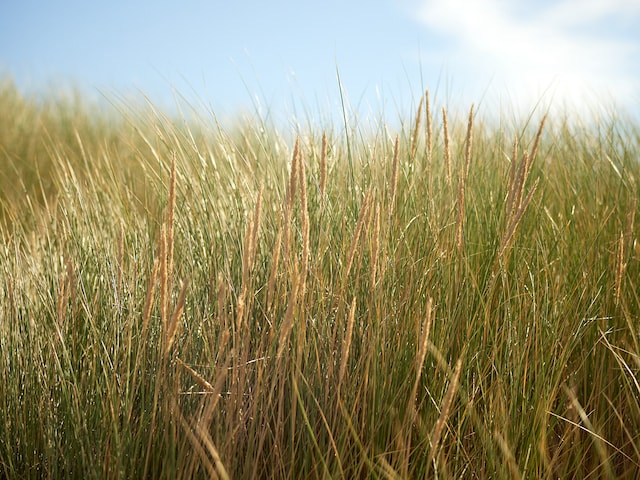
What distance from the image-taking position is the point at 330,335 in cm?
165

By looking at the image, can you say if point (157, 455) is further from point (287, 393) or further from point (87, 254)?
point (87, 254)

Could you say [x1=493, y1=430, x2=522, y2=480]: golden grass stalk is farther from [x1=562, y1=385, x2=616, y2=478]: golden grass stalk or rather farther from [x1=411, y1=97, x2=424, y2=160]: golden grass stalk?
[x1=411, y1=97, x2=424, y2=160]: golden grass stalk

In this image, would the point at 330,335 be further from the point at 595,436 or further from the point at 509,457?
A: the point at 595,436

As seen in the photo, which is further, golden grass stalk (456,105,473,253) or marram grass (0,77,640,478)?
golden grass stalk (456,105,473,253)

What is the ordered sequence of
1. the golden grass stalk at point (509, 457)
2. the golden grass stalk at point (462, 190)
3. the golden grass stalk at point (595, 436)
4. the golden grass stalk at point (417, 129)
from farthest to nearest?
1. the golden grass stalk at point (417, 129)
2. the golden grass stalk at point (462, 190)
3. the golden grass stalk at point (595, 436)
4. the golden grass stalk at point (509, 457)

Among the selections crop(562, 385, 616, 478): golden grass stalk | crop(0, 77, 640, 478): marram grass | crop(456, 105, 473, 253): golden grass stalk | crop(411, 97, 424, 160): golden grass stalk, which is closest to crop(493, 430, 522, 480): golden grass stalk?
crop(0, 77, 640, 478): marram grass

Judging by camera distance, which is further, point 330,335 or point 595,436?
point 330,335

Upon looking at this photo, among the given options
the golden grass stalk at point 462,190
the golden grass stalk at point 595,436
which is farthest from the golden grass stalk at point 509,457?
the golden grass stalk at point 462,190

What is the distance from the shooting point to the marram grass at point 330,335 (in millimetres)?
1354

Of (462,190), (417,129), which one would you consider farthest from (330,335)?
(417,129)

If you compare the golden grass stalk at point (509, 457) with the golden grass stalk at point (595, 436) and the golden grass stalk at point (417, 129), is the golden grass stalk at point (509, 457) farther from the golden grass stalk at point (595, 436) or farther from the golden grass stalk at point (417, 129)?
the golden grass stalk at point (417, 129)

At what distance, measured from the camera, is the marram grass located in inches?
53.3

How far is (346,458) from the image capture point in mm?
1463

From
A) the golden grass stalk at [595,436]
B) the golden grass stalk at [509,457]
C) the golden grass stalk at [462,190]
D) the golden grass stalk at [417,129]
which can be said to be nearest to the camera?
the golden grass stalk at [509,457]
